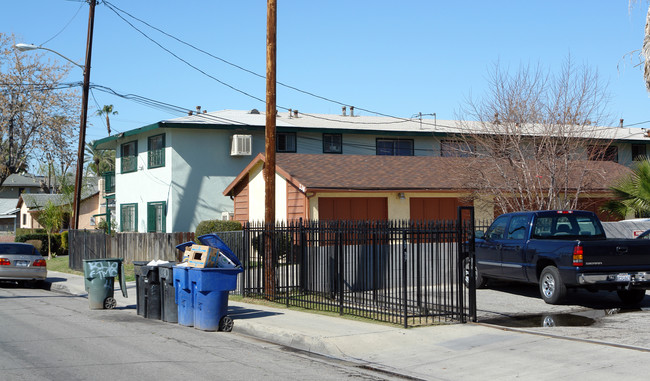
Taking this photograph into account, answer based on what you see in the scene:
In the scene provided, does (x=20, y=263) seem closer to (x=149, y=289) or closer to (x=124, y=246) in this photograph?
(x=124, y=246)

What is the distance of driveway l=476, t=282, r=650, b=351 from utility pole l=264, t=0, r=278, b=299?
178 inches

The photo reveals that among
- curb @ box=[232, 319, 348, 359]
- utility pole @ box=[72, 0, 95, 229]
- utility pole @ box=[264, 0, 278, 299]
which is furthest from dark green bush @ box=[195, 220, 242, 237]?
curb @ box=[232, 319, 348, 359]

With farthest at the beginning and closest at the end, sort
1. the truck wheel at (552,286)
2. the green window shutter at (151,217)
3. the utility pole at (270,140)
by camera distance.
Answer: the green window shutter at (151,217)
the utility pole at (270,140)
the truck wheel at (552,286)

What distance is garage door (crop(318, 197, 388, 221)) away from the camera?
2344 centimetres

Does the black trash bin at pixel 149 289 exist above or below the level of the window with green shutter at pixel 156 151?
below

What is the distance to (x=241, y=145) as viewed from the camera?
29.7 metres

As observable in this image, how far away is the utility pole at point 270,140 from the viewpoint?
49.2 ft

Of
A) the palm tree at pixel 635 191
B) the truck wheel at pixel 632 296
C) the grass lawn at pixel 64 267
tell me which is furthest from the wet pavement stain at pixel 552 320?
the grass lawn at pixel 64 267

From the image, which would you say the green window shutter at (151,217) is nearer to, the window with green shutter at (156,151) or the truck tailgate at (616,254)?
the window with green shutter at (156,151)

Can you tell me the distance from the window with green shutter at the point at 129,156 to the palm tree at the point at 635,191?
2150cm

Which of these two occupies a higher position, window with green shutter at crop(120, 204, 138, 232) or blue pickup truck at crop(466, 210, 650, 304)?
window with green shutter at crop(120, 204, 138, 232)

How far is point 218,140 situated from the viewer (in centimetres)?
3033

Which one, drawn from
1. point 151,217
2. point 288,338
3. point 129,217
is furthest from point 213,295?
point 129,217

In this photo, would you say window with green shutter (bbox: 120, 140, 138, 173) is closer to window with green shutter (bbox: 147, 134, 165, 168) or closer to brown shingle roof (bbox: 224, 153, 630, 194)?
window with green shutter (bbox: 147, 134, 165, 168)
